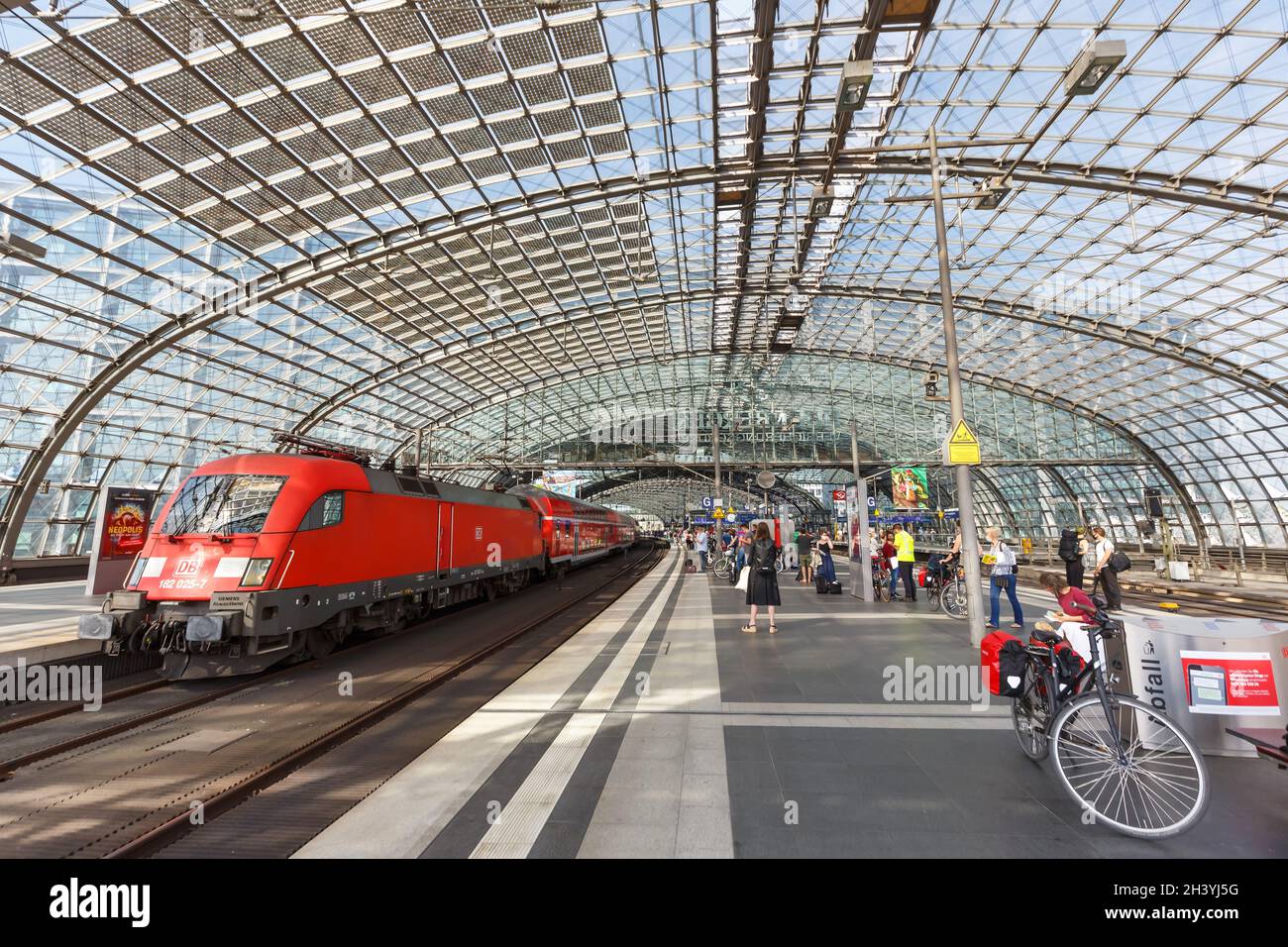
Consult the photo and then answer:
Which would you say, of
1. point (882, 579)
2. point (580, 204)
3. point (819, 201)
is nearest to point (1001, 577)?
point (882, 579)

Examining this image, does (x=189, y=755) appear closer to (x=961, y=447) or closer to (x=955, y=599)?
(x=961, y=447)

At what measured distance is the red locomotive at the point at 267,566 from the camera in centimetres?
705

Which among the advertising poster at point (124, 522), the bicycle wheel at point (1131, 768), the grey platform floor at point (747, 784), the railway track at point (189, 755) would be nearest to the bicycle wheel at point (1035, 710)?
the grey platform floor at point (747, 784)

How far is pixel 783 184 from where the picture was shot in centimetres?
2197

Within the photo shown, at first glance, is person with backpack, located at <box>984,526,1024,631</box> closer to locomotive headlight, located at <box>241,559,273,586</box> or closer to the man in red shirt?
the man in red shirt

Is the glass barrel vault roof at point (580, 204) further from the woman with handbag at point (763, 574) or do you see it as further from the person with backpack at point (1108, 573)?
the woman with handbag at point (763, 574)

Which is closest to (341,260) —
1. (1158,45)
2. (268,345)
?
(268,345)

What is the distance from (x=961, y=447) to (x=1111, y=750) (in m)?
5.32

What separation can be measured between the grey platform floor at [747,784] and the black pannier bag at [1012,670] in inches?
22.0
